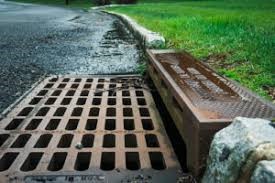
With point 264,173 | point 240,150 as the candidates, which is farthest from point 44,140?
point 264,173

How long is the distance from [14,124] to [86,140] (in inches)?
31.1

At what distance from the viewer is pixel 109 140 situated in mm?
3607

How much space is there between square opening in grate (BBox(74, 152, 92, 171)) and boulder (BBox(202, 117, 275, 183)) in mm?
1080

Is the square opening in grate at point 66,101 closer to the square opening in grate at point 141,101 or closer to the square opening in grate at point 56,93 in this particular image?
the square opening in grate at point 56,93

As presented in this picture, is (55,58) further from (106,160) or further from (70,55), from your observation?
(106,160)

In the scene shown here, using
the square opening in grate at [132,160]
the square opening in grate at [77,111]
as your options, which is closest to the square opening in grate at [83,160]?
the square opening in grate at [132,160]

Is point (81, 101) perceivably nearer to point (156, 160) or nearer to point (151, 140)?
point (151, 140)

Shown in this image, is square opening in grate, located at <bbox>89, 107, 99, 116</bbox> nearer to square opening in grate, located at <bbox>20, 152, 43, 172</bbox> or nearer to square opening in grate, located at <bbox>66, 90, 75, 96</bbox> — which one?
square opening in grate, located at <bbox>66, 90, 75, 96</bbox>

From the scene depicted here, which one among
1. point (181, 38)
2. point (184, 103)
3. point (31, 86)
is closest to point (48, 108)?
point (31, 86)

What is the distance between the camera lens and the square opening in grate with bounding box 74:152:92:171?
10.4ft

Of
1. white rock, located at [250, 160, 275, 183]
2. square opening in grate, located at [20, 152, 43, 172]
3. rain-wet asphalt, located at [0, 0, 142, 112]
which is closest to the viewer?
white rock, located at [250, 160, 275, 183]

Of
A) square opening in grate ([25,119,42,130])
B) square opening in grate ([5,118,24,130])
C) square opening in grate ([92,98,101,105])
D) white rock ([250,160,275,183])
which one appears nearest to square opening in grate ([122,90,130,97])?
square opening in grate ([92,98,101,105])

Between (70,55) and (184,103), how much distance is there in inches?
215

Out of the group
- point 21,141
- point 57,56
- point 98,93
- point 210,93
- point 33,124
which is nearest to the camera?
point 210,93
